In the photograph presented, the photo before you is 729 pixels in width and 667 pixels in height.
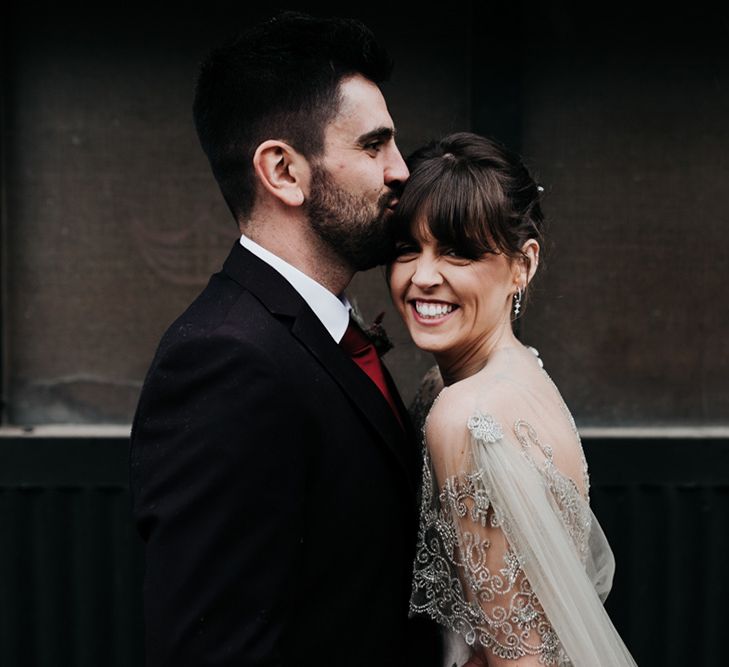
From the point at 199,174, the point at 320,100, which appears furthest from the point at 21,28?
the point at 320,100

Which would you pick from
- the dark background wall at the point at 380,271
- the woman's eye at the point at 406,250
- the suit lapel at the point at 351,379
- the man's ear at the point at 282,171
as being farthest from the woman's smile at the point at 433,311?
the dark background wall at the point at 380,271

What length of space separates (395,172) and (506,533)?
2.92 feet

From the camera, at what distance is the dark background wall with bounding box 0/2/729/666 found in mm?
3441

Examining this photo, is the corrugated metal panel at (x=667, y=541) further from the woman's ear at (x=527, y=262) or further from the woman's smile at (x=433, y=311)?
the woman's smile at (x=433, y=311)

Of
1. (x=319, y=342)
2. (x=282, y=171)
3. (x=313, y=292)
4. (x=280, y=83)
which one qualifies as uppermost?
(x=280, y=83)

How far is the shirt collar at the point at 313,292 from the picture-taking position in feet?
6.44

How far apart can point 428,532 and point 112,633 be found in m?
2.12

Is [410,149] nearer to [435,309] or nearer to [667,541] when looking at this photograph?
[435,309]

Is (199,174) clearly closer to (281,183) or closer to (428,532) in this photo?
(281,183)

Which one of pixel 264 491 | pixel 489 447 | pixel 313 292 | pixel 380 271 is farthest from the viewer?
pixel 380 271

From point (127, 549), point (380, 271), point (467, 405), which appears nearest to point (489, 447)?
point (467, 405)

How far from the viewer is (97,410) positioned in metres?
3.63

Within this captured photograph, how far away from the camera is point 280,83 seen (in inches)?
79.4

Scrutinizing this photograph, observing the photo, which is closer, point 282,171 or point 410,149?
point 282,171
